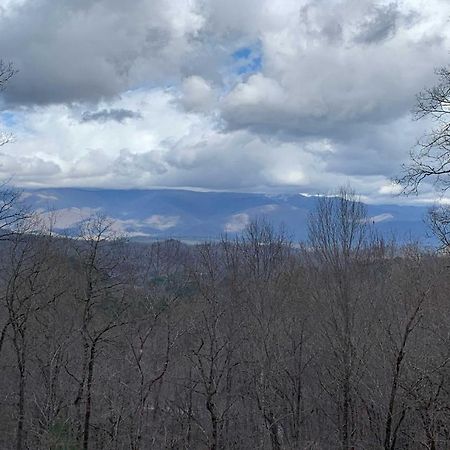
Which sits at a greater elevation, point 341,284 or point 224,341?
point 341,284

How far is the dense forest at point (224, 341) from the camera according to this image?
70.7 feet

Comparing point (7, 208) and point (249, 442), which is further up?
point (7, 208)

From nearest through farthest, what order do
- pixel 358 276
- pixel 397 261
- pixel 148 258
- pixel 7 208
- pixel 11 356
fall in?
pixel 7 208 → pixel 358 276 → pixel 11 356 → pixel 397 261 → pixel 148 258

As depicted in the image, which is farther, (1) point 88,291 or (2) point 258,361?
(2) point 258,361

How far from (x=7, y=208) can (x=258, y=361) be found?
16.3 m

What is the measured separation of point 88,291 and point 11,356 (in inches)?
461

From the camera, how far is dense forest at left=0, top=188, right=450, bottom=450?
2155 cm

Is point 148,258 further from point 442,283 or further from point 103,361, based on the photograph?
point 442,283

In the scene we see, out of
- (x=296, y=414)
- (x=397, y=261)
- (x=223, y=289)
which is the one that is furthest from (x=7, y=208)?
(x=397, y=261)

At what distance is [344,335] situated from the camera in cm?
2300

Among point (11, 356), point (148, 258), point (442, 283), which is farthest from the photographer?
point (148, 258)

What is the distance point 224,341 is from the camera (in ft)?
90.9

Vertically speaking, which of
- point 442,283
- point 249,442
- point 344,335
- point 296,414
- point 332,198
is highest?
point 332,198

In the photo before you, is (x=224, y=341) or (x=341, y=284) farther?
(x=224, y=341)
